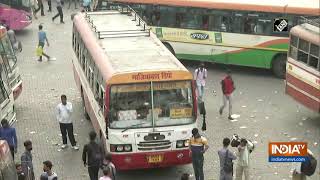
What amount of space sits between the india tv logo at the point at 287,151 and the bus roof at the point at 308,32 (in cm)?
732

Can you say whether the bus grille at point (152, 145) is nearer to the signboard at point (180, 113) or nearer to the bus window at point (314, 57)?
the signboard at point (180, 113)

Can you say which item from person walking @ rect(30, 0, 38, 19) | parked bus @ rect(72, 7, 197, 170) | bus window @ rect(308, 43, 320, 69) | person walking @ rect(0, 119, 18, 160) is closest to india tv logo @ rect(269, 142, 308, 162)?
parked bus @ rect(72, 7, 197, 170)

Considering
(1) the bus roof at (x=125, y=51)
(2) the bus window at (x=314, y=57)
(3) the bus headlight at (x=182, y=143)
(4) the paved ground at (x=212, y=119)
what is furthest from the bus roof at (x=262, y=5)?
(3) the bus headlight at (x=182, y=143)

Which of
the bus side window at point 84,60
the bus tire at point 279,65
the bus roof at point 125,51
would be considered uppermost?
the bus roof at point 125,51

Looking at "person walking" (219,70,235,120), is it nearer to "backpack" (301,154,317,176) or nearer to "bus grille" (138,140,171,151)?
"bus grille" (138,140,171,151)

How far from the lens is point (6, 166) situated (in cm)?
1048

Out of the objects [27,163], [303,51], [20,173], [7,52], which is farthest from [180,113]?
[7,52]

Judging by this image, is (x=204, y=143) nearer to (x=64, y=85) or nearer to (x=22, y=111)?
(x=22, y=111)

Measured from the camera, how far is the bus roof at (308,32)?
53.0ft

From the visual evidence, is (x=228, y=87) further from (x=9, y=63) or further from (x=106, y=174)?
(x=106, y=174)

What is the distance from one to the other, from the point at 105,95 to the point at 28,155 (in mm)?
1919

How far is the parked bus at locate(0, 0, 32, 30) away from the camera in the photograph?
2836 cm

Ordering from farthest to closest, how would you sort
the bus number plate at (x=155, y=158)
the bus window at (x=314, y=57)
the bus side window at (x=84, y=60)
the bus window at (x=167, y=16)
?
the bus window at (x=167, y=16) < the bus side window at (x=84, y=60) < the bus window at (x=314, y=57) < the bus number plate at (x=155, y=158)

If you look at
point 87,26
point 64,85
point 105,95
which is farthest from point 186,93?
point 64,85
